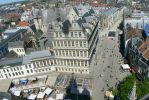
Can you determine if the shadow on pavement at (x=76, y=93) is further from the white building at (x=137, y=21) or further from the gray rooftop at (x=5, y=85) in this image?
the white building at (x=137, y=21)

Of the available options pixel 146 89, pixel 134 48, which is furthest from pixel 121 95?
pixel 134 48

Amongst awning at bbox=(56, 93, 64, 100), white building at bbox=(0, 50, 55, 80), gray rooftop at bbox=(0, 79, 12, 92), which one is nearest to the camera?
awning at bbox=(56, 93, 64, 100)

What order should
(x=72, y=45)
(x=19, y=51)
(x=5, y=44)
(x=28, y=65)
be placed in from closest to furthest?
(x=72, y=45) → (x=28, y=65) → (x=19, y=51) → (x=5, y=44)

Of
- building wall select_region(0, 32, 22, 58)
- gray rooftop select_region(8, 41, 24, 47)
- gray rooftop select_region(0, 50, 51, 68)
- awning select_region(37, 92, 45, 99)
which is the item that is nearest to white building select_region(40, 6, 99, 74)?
gray rooftop select_region(0, 50, 51, 68)

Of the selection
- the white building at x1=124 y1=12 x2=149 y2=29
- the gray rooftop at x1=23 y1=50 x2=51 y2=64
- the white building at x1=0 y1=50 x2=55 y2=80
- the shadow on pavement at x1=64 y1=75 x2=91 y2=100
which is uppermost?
the white building at x1=124 y1=12 x2=149 y2=29

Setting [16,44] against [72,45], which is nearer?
[72,45]

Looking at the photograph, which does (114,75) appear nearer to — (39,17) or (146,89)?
(146,89)

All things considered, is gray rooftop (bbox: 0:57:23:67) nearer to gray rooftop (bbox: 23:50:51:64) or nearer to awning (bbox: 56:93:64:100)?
gray rooftop (bbox: 23:50:51:64)

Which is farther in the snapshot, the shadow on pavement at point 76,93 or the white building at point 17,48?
the white building at point 17,48

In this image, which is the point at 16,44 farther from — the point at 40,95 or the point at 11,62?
the point at 40,95

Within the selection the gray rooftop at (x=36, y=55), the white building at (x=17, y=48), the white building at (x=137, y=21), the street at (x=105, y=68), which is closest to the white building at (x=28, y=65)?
the gray rooftop at (x=36, y=55)

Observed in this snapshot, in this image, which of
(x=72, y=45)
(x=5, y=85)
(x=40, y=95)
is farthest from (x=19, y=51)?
(x=40, y=95)
